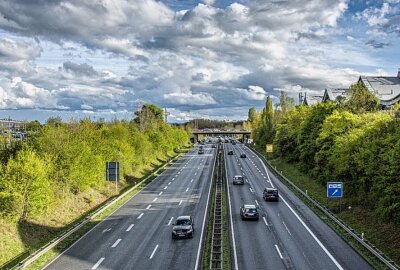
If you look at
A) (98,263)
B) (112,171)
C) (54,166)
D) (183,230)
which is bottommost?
(98,263)

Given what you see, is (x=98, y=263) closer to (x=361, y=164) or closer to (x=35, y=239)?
(x=35, y=239)

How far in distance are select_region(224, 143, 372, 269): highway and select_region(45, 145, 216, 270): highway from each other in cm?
344

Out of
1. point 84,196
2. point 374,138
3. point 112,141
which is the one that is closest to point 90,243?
point 84,196

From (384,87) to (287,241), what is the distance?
225ft

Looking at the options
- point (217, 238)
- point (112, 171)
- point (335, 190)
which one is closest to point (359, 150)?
point (335, 190)

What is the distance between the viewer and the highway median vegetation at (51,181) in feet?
110

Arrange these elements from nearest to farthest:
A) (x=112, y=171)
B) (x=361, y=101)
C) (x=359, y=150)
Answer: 1. (x=359, y=150)
2. (x=112, y=171)
3. (x=361, y=101)

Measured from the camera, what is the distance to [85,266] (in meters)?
27.1

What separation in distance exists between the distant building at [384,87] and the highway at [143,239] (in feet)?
153

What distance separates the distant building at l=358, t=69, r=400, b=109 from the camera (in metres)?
85.9

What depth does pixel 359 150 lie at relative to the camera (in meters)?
39.9

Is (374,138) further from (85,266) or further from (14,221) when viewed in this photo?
(14,221)

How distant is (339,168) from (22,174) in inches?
1173

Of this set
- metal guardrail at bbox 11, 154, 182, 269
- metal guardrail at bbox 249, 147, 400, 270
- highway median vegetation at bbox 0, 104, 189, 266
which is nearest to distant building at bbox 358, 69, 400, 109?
metal guardrail at bbox 249, 147, 400, 270
